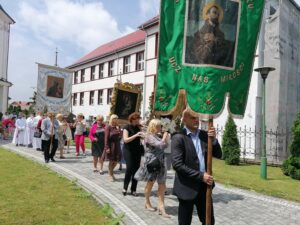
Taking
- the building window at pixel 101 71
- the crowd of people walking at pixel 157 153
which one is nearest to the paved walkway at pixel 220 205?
the crowd of people walking at pixel 157 153

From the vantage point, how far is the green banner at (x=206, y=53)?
4863 mm

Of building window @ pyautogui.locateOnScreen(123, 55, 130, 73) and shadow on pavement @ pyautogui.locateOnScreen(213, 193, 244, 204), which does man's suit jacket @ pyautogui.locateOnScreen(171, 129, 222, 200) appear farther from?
building window @ pyautogui.locateOnScreen(123, 55, 130, 73)

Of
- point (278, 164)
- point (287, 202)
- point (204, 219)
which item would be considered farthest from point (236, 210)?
point (278, 164)

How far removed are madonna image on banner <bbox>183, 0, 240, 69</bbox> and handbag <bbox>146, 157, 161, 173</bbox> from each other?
278cm

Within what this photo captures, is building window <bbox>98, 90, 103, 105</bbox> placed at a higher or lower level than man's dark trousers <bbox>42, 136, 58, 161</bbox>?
higher

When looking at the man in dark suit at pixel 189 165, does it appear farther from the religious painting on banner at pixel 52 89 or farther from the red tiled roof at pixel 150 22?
the red tiled roof at pixel 150 22

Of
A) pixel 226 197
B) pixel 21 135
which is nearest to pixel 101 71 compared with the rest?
pixel 21 135

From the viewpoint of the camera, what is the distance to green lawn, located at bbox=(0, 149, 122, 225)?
626 cm

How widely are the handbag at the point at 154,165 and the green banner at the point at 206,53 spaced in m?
2.30

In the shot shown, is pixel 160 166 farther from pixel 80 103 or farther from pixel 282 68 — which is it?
pixel 80 103

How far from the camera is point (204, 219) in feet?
15.5

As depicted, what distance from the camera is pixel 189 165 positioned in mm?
4598

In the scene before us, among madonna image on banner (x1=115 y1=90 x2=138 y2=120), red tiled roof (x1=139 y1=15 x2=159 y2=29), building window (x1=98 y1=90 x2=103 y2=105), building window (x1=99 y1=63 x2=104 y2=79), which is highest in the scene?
red tiled roof (x1=139 y1=15 x2=159 y2=29)

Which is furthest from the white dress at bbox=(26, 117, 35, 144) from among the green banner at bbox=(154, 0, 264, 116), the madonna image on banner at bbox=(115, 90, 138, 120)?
the green banner at bbox=(154, 0, 264, 116)
